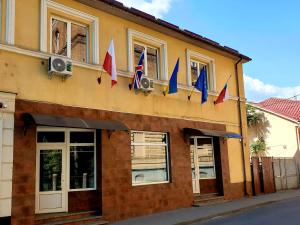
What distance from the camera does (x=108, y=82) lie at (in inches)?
477

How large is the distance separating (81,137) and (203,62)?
7.36 m

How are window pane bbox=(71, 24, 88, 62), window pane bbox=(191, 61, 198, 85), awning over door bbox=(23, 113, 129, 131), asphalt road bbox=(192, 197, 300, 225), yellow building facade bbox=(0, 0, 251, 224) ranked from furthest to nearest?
window pane bbox=(191, 61, 198, 85), window pane bbox=(71, 24, 88, 62), asphalt road bbox=(192, 197, 300, 225), yellow building facade bbox=(0, 0, 251, 224), awning over door bbox=(23, 113, 129, 131)

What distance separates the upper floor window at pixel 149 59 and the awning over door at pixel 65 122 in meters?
3.30

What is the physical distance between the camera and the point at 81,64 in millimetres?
11367

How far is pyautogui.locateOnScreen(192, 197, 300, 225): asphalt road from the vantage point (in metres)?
10.5

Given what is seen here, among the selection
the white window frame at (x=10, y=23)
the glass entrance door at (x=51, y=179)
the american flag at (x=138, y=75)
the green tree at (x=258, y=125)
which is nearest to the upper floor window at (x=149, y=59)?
the american flag at (x=138, y=75)

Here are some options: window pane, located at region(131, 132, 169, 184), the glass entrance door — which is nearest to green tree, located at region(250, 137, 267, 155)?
window pane, located at region(131, 132, 169, 184)

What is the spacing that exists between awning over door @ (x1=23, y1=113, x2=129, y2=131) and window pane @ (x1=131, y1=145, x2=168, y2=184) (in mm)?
1955

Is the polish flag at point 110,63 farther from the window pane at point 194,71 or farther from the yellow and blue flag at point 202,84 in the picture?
the window pane at point 194,71

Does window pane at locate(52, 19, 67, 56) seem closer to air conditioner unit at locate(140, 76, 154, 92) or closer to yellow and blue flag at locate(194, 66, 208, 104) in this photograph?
air conditioner unit at locate(140, 76, 154, 92)

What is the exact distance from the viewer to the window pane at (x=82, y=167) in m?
11.2

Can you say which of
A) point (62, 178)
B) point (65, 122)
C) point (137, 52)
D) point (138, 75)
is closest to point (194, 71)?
point (137, 52)

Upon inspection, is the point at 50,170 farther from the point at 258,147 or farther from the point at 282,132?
the point at 282,132

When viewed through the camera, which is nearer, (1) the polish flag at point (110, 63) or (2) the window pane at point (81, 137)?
(1) the polish flag at point (110, 63)
